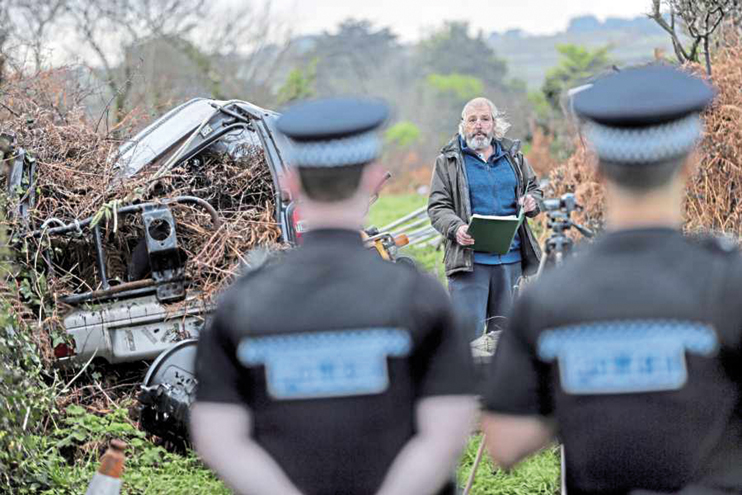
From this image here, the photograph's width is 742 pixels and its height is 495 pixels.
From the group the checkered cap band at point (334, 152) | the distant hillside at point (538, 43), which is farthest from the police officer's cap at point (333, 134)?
the distant hillside at point (538, 43)

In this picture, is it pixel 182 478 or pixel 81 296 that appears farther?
pixel 81 296

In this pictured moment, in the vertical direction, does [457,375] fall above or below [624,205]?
below

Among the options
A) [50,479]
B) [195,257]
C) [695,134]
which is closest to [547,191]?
[195,257]

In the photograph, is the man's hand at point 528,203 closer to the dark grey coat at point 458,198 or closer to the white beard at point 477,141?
the dark grey coat at point 458,198

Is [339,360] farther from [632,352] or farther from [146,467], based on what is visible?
[146,467]

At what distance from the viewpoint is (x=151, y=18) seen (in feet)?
93.1

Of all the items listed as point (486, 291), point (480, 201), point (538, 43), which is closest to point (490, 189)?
point (480, 201)

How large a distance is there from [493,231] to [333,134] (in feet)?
13.6

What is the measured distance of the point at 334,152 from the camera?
7.63 feet

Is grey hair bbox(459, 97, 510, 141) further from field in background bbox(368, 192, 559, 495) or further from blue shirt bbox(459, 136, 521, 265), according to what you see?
field in background bbox(368, 192, 559, 495)

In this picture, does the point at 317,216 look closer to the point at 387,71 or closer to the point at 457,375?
the point at 457,375

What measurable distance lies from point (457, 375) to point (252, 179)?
15.6 ft

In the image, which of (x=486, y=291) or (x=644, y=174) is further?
(x=486, y=291)

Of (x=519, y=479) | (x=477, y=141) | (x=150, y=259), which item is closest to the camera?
(x=519, y=479)
